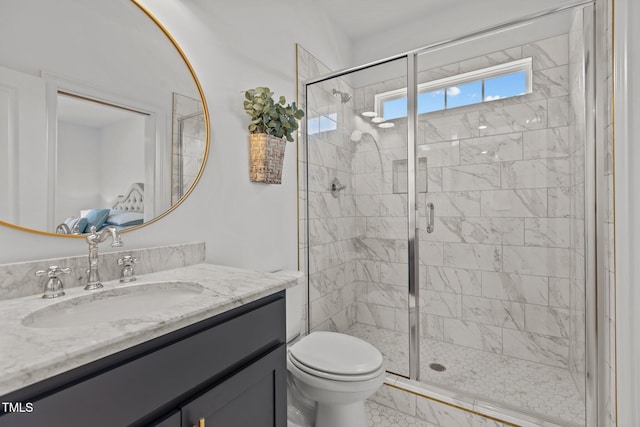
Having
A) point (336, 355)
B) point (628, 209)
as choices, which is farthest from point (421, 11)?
point (336, 355)

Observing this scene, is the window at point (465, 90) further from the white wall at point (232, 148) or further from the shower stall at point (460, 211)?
the white wall at point (232, 148)

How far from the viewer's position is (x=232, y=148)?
161 centimetres

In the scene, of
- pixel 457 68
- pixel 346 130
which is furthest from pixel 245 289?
pixel 457 68

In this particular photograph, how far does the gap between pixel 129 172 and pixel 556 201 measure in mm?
2416

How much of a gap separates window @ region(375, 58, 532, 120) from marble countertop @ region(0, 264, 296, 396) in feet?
5.67

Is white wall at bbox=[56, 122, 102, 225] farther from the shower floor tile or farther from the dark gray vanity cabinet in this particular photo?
the shower floor tile

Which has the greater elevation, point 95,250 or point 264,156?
point 264,156

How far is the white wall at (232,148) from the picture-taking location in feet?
4.41

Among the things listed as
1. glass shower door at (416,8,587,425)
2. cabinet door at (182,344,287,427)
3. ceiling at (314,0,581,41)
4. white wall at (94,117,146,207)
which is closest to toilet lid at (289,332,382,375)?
cabinet door at (182,344,287,427)

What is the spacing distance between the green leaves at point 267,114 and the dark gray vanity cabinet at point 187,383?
0.96 m

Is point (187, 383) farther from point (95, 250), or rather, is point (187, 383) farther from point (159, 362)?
point (95, 250)

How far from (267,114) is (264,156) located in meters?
0.22

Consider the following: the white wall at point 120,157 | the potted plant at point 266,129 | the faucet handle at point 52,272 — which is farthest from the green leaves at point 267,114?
the faucet handle at point 52,272

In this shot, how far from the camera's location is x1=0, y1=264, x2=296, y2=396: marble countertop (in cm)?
50
